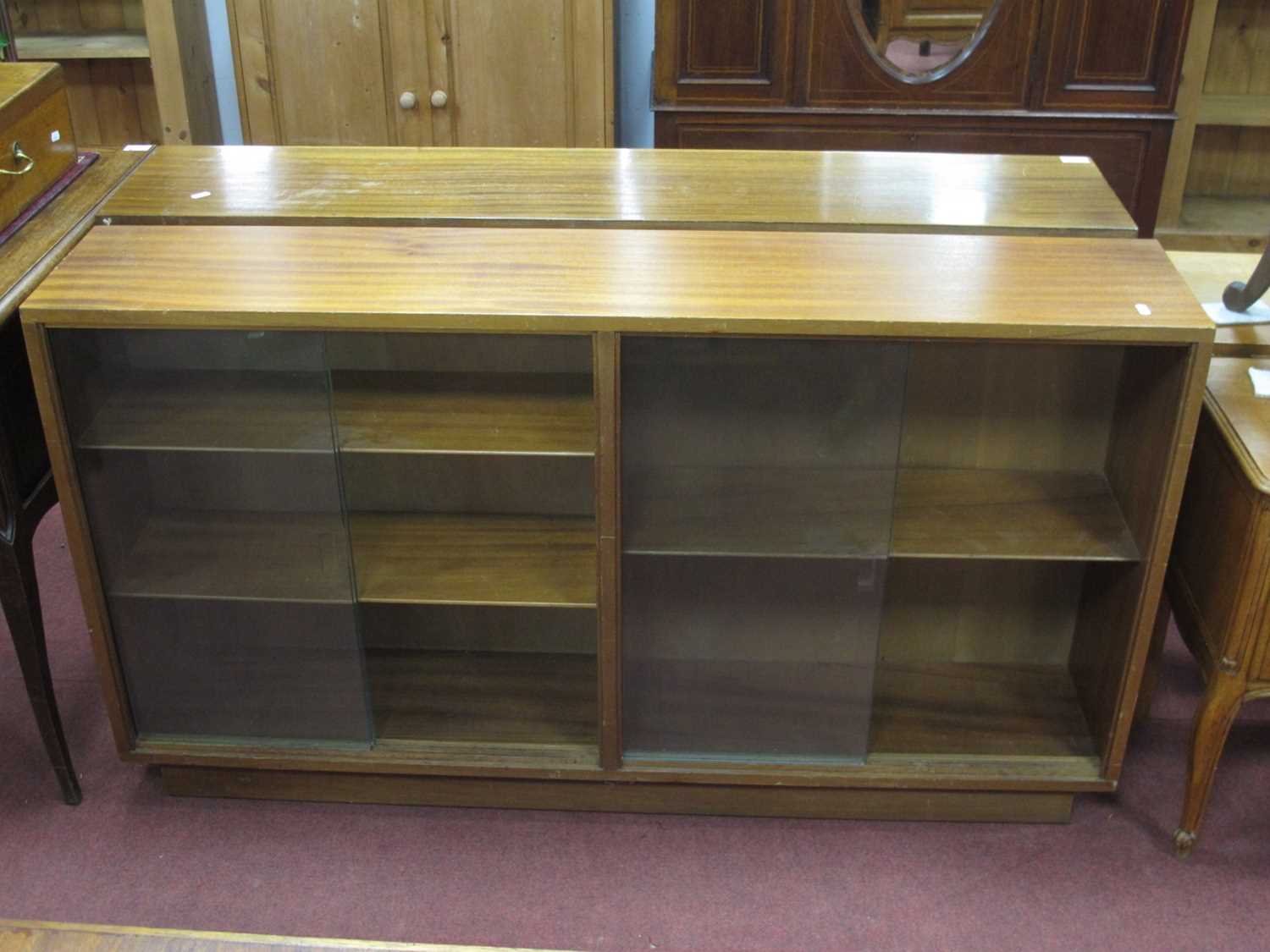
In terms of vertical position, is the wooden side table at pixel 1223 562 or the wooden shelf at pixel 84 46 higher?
the wooden shelf at pixel 84 46

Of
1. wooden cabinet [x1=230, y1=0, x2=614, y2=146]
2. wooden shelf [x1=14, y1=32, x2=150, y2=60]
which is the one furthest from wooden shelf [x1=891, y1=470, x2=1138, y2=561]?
wooden shelf [x1=14, y1=32, x2=150, y2=60]

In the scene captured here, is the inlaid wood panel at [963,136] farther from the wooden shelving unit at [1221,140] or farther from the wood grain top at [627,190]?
the wood grain top at [627,190]

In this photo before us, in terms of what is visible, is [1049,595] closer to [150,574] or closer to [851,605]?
[851,605]

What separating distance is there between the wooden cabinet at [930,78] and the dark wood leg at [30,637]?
193cm

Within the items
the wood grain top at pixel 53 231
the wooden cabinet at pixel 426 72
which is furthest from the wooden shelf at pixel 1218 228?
the wood grain top at pixel 53 231

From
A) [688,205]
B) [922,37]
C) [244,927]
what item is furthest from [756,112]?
[244,927]

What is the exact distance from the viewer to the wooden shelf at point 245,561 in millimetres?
1985

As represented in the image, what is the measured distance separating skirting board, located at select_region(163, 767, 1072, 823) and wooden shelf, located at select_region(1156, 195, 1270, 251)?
2.02 meters

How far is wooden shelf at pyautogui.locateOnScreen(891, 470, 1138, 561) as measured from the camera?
75.4 inches

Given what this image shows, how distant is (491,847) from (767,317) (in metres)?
0.99

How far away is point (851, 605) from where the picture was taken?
2008 mm

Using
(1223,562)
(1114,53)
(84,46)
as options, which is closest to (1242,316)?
(1223,562)

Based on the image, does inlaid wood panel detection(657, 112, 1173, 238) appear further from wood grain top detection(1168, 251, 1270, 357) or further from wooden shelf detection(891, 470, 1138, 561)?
wooden shelf detection(891, 470, 1138, 561)

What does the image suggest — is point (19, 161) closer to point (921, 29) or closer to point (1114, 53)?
point (921, 29)
